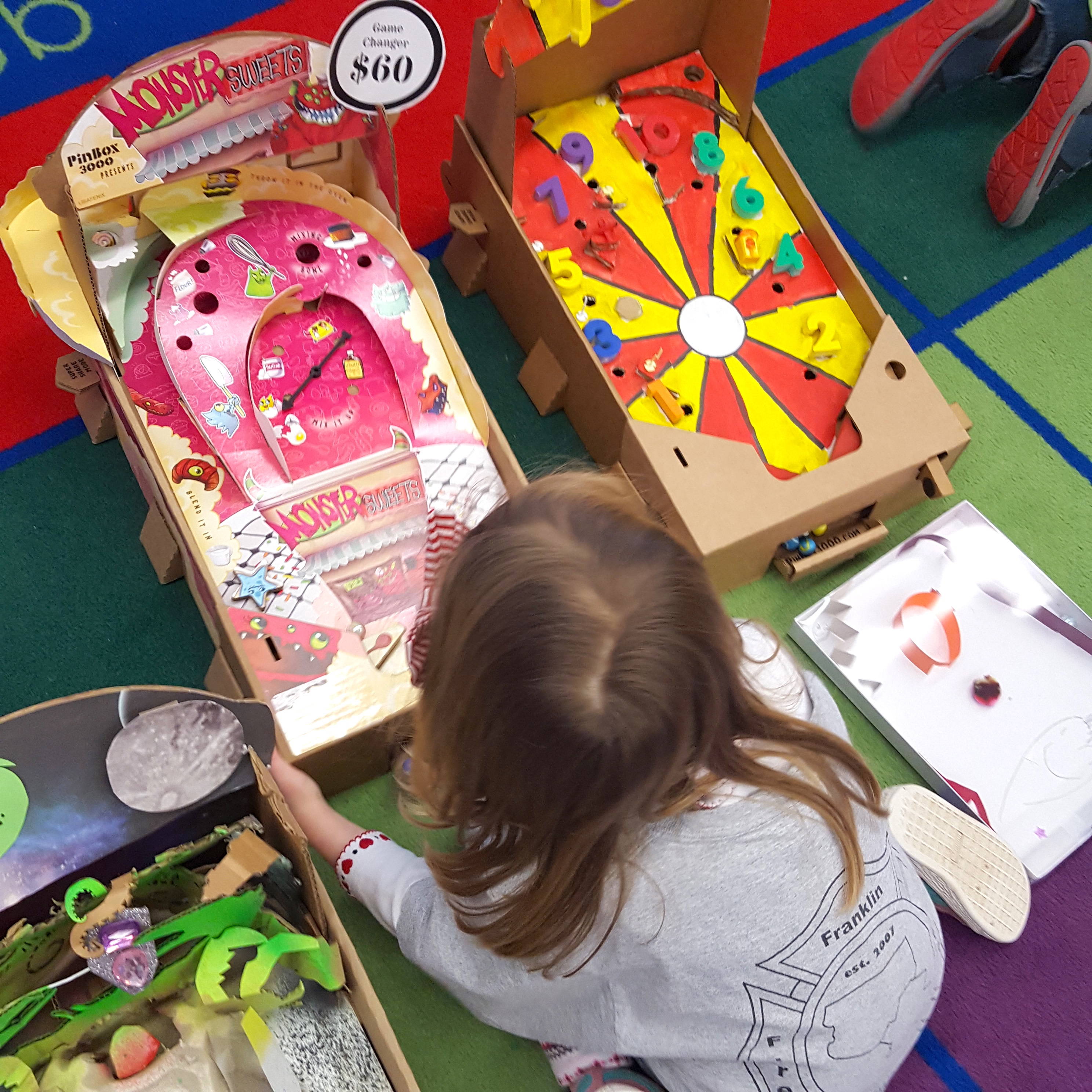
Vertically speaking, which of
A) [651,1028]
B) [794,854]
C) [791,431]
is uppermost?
[791,431]

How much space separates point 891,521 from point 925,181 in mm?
540

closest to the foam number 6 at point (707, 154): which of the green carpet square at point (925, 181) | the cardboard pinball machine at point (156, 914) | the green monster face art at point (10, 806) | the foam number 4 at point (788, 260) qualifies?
the foam number 4 at point (788, 260)

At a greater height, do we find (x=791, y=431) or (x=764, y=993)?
(x=791, y=431)

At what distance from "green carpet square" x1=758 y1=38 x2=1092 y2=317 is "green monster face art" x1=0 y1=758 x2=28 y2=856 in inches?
48.6

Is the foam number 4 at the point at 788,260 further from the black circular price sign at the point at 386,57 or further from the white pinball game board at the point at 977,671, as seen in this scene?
the black circular price sign at the point at 386,57

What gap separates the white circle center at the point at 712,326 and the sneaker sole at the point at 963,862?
0.53 m

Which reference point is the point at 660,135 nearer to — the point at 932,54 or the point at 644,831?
the point at 932,54

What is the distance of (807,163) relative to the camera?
1.51 meters

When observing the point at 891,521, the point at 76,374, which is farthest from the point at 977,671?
the point at 76,374

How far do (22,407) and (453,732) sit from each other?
0.80 m

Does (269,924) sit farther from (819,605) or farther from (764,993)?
(819,605)

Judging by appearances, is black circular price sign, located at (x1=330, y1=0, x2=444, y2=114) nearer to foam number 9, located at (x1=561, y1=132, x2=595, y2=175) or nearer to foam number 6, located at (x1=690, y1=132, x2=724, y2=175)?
foam number 9, located at (x1=561, y1=132, x2=595, y2=175)

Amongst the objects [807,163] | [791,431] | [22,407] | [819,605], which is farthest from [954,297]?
[22,407]

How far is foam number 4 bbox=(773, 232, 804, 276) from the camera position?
1.27 meters
